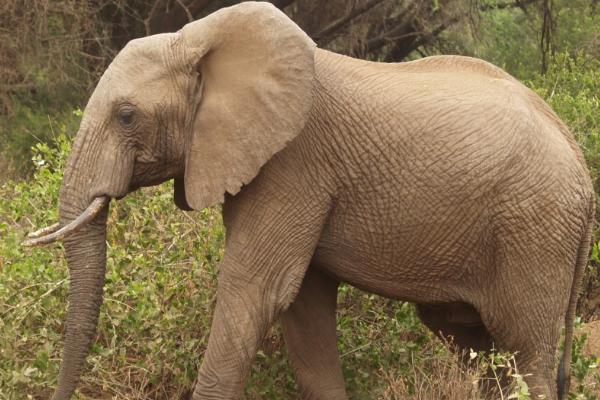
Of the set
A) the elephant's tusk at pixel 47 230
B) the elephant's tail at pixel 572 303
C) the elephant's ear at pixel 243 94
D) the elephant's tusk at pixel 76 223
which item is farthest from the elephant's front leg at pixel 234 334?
the elephant's tail at pixel 572 303

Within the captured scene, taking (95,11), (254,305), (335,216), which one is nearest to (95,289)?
(254,305)

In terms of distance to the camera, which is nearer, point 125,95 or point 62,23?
point 125,95

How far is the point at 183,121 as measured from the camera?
447cm

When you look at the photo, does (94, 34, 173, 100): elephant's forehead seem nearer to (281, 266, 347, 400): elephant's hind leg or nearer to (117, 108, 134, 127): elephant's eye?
(117, 108, 134, 127): elephant's eye

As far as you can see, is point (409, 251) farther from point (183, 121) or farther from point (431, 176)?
point (183, 121)

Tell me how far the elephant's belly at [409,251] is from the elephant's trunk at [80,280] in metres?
0.80

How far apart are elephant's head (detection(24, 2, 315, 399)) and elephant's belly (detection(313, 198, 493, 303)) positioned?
0.46m

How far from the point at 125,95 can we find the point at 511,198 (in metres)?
1.39

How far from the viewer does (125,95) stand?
4.39 meters

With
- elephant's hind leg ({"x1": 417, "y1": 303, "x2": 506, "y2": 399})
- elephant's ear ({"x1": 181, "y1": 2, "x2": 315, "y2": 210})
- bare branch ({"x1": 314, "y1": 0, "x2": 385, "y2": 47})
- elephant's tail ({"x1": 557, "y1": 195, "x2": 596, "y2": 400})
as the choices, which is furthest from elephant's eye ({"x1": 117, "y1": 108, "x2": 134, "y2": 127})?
bare branch ({"x1": 314, "y1": 0, "x2": 385, "y2": 47})

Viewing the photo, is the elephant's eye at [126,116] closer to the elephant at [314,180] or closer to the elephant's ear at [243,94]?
the elephant at [314,180]

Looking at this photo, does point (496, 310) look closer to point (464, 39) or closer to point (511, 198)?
point (511, 198)

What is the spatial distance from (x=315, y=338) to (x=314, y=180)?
0.83 m

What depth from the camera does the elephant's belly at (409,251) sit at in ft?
14.9
